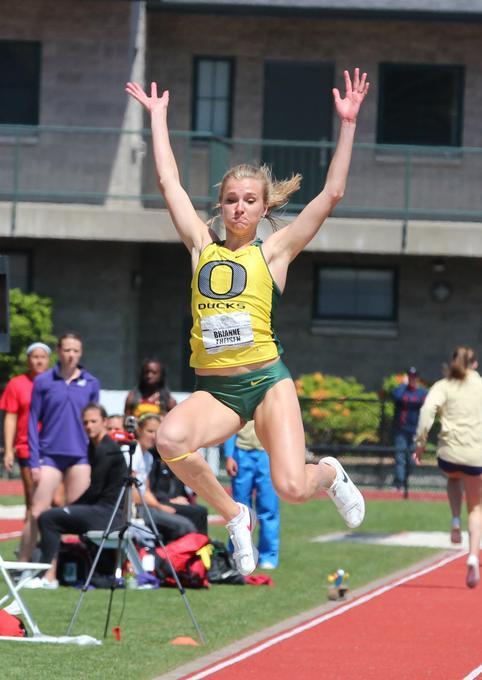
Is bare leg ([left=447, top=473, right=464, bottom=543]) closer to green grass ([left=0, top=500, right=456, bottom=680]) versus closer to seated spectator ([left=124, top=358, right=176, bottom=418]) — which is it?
green grass ([left=0, top=500, right=456, bottom=680])

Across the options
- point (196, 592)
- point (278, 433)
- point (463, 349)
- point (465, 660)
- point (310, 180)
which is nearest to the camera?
point (278, 433)

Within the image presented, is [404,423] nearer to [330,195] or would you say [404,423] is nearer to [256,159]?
[256,159]

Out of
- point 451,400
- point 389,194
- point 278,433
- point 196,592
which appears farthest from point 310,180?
point 278,433

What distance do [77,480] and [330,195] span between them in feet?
19.3

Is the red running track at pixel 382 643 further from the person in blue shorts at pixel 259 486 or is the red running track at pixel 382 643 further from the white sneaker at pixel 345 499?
the person in blue shorts at pixel 259 486

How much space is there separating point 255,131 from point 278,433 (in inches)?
797

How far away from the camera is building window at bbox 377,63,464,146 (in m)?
28.0

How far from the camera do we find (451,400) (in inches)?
589

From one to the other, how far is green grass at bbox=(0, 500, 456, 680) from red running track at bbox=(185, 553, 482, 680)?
357 millimetres

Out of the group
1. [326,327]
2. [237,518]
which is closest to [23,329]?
[326,327]

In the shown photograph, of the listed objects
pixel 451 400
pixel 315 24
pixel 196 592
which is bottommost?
pixel 196 592

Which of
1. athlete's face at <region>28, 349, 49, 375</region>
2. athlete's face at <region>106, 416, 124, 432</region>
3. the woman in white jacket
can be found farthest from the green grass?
athlete's face at <region>28, 349, 49, 375</region>

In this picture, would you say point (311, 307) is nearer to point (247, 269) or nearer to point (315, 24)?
point (315, 24)

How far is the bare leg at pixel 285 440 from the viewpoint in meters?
8.07
